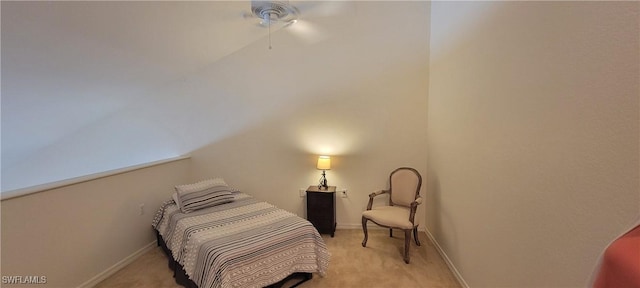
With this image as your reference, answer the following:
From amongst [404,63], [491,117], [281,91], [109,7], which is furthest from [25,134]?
[491,117]

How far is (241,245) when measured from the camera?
1.98 metres

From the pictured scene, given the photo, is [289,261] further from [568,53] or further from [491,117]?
[568,53]

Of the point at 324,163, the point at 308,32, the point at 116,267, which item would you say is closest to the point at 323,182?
the point at 324,163

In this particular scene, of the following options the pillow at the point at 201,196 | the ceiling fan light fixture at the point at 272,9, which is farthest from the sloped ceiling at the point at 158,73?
the pillow at the point at 201,196

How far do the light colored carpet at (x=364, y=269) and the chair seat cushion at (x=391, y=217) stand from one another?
0.39m

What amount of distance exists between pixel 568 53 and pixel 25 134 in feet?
19.2

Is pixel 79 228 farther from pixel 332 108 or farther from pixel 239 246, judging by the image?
pixel 332 108

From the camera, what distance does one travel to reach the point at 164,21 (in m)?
2.62

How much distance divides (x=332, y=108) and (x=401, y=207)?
5.44 ft

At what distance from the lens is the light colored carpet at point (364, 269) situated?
2.29m

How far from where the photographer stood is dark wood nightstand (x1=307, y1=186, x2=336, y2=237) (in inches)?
131

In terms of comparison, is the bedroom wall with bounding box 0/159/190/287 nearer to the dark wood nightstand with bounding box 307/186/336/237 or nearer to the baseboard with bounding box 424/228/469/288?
the dark wood nightstand with bounding box 307/186/336/237

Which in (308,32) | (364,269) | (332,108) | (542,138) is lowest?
(364,269)

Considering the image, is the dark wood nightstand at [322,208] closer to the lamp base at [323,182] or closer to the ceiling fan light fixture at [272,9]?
the lamp base at [323,182]
